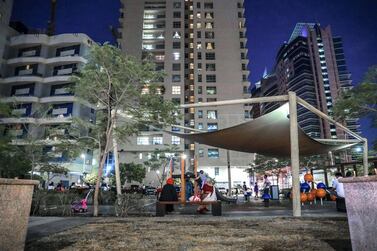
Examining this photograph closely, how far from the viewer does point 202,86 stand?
1815 inches

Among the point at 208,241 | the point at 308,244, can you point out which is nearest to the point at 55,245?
the point at 208,241

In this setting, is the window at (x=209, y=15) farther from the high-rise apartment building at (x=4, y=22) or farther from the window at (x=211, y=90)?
the high-rise apartment building at (x=4, y=22)

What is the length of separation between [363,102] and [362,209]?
36.8 feet

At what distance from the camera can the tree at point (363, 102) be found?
11430mm

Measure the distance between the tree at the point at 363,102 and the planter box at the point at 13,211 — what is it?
12.7m

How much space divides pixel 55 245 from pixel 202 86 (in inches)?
1699

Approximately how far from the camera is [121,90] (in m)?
9.51

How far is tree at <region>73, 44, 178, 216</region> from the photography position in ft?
28.9

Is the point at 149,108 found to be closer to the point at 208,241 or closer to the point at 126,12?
the point at 208,241

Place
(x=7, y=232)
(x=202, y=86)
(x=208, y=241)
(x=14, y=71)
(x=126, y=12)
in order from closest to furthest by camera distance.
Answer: (x=7, y=232) → (x=208, y=241) → (x=14, y=71) → (x=202, y=86) → (x=126, y=12)

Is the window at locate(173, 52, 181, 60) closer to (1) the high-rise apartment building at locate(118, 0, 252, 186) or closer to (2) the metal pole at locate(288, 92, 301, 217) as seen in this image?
(1) the high-rise apartment building at locate(118, 0, 252, 186)

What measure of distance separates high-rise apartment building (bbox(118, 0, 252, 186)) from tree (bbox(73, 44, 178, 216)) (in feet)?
101

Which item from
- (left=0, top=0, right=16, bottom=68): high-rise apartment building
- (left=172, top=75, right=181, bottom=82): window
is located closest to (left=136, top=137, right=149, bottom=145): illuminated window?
(left=172, top=75, right=181, bottom=82): window

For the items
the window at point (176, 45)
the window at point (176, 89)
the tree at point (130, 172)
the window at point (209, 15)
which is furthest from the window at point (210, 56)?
the tree at point (130, 172)
